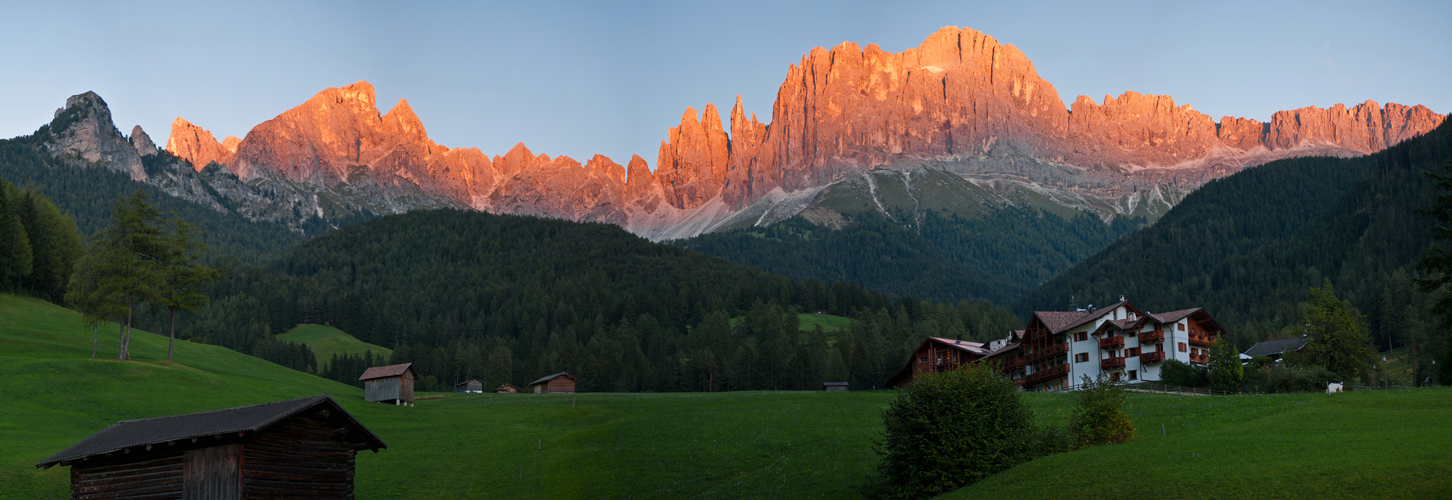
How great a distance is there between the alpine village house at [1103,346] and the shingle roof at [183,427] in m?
69.3

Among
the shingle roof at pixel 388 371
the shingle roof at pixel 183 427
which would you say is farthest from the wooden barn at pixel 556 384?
the shingle roof at pixel 183 427

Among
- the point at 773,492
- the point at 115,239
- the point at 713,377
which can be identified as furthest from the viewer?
the point at 713,377

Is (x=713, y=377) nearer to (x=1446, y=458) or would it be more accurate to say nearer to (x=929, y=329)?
(x=929, y=329)

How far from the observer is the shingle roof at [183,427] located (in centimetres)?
3084

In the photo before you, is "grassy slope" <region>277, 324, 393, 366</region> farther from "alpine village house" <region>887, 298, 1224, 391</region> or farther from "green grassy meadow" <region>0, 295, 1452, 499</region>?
"alpine village house" <region>887, 298, 1224, 391</region>

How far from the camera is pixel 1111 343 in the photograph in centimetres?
9794

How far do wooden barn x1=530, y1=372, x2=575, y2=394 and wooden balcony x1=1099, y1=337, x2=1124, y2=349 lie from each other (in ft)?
227

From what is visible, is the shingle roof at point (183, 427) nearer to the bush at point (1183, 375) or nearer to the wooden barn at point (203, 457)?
the wooden barn at point (203, 457)

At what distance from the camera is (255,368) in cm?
9844

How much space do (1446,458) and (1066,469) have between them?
42.8ft

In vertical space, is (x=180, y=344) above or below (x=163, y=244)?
below

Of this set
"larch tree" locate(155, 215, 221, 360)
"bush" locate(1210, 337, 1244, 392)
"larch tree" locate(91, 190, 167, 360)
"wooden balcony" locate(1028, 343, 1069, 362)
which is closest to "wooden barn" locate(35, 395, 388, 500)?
"larch tree" locate(91, 190, 167, 360)

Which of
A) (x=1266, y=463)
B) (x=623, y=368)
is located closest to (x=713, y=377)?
(x=623, y=368)

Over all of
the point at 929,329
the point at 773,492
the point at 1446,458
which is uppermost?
the point at 929,329
